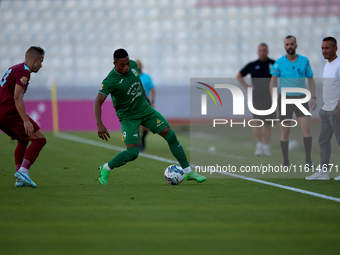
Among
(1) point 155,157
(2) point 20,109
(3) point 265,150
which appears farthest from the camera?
(3) point 265,150

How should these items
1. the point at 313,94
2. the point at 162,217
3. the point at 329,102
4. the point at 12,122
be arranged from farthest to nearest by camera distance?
the point at 313,94, the point at 329,102, the point at 12,122, the point at 162,217

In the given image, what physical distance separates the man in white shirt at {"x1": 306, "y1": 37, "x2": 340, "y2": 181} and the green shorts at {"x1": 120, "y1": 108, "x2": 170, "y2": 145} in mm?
2228

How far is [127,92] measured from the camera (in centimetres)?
644

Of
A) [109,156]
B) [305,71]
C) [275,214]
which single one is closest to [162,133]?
[275,214]

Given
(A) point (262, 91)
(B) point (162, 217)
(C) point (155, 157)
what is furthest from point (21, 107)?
(A) point (262, 91)

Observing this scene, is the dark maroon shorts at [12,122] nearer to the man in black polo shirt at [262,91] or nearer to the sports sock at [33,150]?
the sports sock at [33,150]

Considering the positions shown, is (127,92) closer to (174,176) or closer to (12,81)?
(174,176)

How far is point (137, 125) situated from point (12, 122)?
1560 millimetres

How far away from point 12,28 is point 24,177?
1917 cm

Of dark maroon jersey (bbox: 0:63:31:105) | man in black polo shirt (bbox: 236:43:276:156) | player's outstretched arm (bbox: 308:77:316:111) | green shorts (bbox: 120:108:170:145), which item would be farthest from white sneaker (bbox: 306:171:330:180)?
dark maroon jersey (bbox: 0:63:31:105)

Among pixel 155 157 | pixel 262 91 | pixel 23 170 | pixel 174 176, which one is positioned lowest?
pixel 155 157

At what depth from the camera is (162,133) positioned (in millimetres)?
6660

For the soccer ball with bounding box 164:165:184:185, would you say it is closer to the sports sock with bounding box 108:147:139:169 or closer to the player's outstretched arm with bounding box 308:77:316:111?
the sports sock with bounding box 108:147:139:169

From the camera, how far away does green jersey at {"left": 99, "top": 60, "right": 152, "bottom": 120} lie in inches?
249
